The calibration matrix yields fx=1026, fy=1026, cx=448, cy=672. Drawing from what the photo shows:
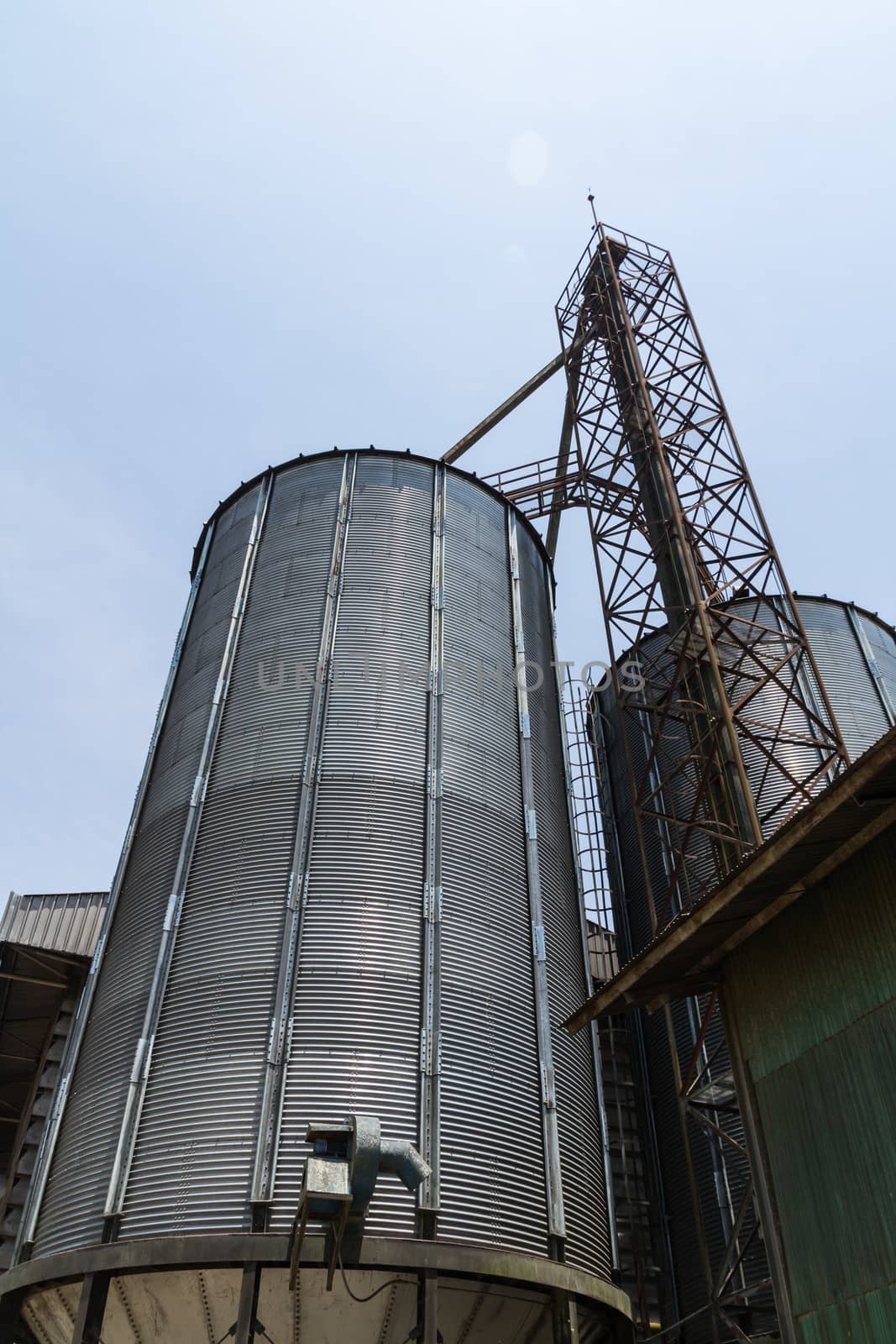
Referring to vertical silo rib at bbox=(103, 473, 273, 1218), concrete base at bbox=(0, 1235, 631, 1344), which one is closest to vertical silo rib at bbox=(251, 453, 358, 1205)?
concrete base at bbox=(0, 1235, 631, 1344)

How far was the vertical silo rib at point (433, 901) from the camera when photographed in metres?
14.2

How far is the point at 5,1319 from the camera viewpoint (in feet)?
47.4

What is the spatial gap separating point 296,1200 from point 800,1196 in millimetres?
6210

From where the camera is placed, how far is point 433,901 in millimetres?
16688

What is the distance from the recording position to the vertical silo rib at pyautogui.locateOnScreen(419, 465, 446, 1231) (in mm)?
14203

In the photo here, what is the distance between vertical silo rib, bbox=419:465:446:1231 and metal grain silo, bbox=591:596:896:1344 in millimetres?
4866

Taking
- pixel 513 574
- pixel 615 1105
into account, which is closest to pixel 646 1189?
pixel 615 1105

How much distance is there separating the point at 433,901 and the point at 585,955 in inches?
170

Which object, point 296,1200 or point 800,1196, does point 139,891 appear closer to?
point 296,1200

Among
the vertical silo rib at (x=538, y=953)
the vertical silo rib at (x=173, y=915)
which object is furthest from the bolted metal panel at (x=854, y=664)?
the vertical silo rib at (x=173, y=915)

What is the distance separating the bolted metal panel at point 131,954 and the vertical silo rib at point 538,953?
6173 mm

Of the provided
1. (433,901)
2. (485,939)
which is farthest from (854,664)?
(433,901)

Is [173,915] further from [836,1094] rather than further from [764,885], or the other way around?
[836,1094]

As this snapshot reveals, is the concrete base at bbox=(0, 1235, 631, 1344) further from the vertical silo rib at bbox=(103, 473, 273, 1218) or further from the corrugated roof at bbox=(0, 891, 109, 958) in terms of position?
the corrugated roof at bbox=(0, 891, 109, 958)
